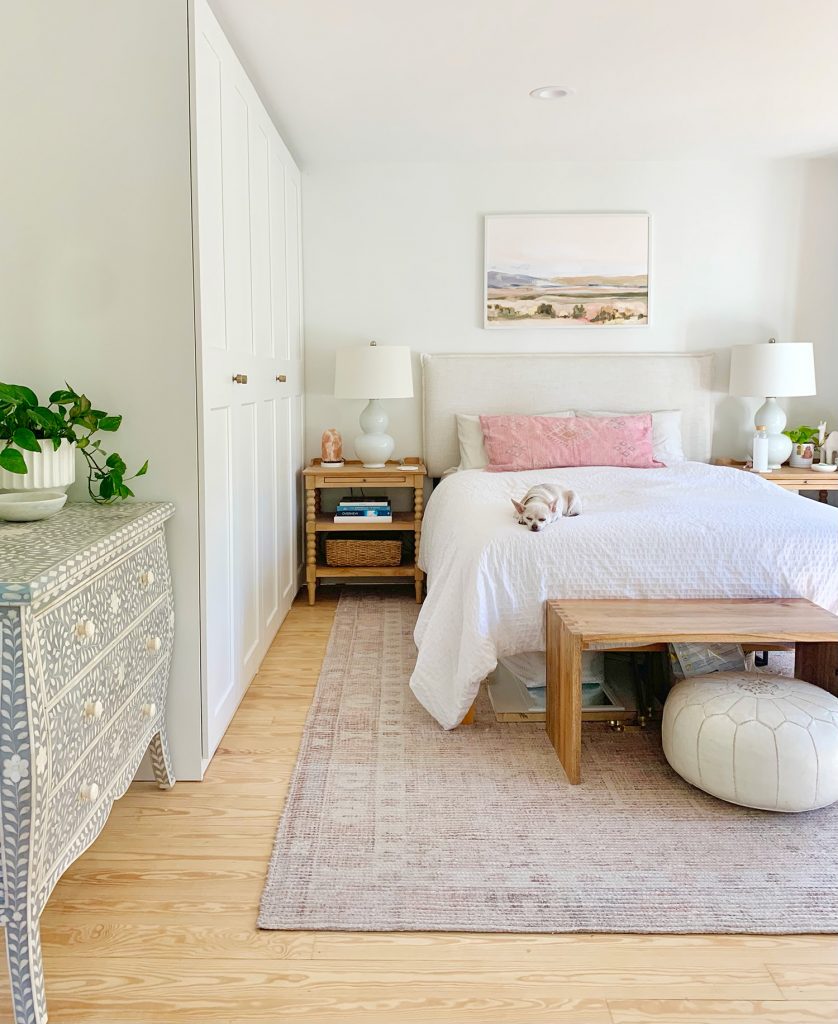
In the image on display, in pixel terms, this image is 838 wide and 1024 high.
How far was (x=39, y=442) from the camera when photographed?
1988 mm

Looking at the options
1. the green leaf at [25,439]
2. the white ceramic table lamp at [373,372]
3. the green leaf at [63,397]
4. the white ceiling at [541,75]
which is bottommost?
the green leaf at [25,439]

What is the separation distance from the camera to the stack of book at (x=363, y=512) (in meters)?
4.37

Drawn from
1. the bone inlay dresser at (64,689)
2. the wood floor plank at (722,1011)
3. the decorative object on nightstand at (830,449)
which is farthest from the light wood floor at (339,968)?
the decorative object on nightstand at (830,449)

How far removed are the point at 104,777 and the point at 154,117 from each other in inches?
64.4

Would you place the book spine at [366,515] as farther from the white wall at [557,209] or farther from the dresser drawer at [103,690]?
the dresser drawer at [103,690]

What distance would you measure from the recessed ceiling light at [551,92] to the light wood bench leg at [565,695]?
6.95ft

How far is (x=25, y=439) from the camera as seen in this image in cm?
186

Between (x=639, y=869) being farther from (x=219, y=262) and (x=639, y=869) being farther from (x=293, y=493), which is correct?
(x=293, y=493)

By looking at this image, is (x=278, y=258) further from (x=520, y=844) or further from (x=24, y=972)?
(x=24, y=972)

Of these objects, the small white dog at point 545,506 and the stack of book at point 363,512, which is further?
the stack of book at point 363,512

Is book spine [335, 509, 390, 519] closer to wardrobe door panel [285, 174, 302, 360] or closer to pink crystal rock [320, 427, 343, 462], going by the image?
pink crystal rock [320, 427, 343, 462]

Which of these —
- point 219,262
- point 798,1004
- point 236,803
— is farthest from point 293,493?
point 798,1004

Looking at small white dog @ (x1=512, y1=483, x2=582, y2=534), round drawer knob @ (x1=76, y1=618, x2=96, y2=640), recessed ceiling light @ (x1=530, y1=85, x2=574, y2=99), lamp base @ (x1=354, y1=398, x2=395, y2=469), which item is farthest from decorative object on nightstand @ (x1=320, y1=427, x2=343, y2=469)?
round drawer knob @ (x1=76, y1=618, x2=96, y2=640)

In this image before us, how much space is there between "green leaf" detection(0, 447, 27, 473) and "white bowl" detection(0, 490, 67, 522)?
0.38ft
